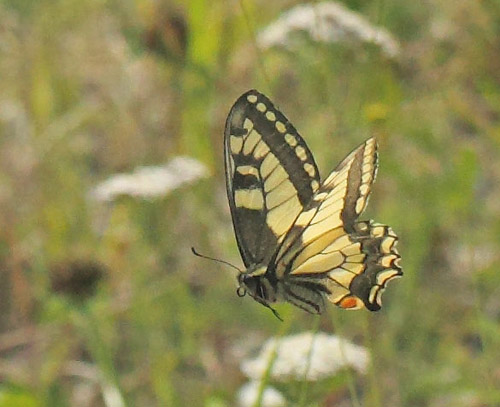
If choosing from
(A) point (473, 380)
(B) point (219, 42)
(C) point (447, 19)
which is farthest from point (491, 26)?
(A) point (473, 380)

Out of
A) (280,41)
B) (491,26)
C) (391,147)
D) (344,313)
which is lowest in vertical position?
(344,313)

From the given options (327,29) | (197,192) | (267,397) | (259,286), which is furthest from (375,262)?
(197,192)

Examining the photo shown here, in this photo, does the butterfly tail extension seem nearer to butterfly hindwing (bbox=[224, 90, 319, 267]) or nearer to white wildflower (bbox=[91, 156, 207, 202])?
butterfly hindwing (bbox=[224, 90, 319, 267])

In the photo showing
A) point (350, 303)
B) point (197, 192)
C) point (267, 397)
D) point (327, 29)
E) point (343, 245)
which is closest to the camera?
point (350, 303)

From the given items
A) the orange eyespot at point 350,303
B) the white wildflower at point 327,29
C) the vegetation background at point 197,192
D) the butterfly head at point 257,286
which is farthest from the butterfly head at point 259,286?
the white wildflower at point 327,29

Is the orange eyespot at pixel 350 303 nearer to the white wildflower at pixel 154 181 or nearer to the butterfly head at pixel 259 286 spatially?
the butterfly head at pixel 259 286

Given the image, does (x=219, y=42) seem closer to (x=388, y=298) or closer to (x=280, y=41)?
(x=280, y=41)

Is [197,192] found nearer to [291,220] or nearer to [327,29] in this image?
[327,29]
